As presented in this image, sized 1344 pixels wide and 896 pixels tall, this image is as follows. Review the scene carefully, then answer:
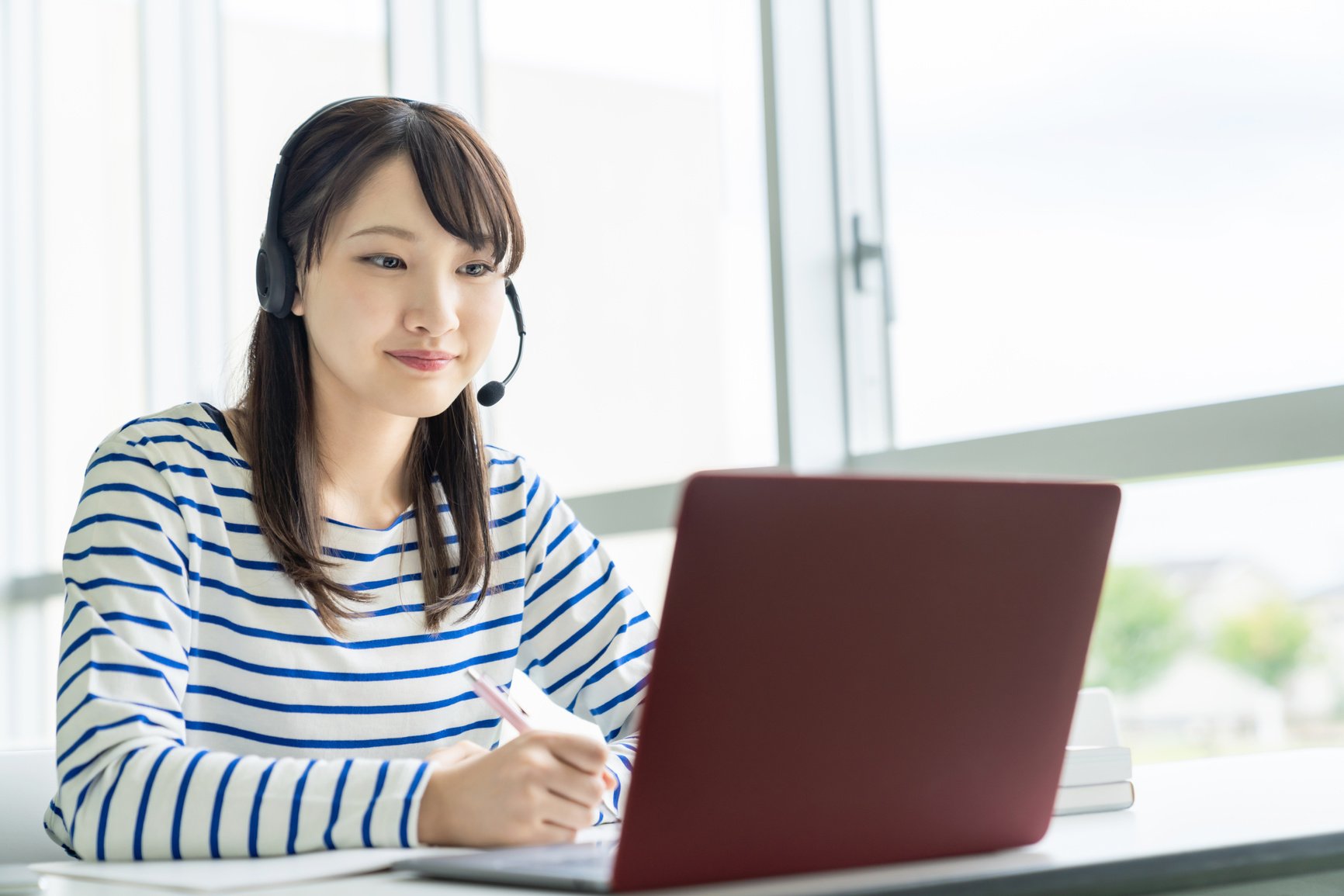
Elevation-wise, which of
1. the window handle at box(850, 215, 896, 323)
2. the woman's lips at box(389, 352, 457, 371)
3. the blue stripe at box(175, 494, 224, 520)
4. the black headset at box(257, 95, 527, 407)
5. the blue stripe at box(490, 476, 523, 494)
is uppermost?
the window handle at box(850, 215, 896, 323)

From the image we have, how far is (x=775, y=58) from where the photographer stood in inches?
88.1

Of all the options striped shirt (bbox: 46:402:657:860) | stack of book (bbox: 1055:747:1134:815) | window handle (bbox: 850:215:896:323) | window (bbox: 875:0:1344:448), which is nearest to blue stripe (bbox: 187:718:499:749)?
striped shirt (bbox: 46:402:657:860)

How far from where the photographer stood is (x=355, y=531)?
131 centimetres

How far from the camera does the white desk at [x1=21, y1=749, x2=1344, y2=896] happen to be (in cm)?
67

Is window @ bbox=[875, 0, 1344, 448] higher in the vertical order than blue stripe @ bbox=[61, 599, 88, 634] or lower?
higher

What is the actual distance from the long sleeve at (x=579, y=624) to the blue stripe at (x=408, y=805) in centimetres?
47

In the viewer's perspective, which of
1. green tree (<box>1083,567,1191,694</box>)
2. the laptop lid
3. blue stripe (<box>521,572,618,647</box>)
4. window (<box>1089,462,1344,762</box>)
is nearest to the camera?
the laptop lid

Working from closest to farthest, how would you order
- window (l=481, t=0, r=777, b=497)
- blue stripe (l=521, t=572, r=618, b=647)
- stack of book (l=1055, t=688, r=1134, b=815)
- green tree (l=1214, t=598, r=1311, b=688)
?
stack of book (l=1055, t=688, r=1134, b=815)
blue stripe (l=521, t=572, r=618, b=647)
window (l=481, t=0, r=777, b=497)
green tree (l=1214, t=598, r=1311, b=688)

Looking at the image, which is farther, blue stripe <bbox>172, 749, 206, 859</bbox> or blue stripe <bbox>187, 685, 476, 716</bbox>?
blue stripe <bbox>187, 685, 476, 716</bbox>

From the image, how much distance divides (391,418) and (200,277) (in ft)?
8.14

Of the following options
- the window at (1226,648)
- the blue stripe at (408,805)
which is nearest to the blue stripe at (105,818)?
the blue stripe at (408,805)

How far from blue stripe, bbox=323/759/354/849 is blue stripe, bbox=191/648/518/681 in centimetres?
35

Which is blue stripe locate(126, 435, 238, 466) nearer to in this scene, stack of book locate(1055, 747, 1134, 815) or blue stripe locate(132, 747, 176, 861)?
blue stripe locate(132, 747, 176, 861)

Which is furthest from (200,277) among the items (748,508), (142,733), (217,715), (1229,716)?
(1229,716)
